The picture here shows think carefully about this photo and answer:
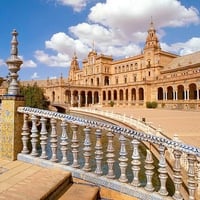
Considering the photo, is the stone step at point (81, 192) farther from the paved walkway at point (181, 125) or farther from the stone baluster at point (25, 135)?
the paved walkway at point (181, 125)

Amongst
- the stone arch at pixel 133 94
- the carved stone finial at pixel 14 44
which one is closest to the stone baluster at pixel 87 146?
the carved stone finial at pixel 14 44

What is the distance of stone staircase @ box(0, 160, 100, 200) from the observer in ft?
8.68

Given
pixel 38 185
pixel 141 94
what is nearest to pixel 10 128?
pixel 38 185

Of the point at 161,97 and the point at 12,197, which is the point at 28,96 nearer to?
the point at 12,197

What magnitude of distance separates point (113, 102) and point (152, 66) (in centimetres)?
1497

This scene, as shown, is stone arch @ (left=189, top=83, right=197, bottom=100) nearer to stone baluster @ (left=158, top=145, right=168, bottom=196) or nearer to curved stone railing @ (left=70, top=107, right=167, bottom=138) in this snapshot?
curved stone railing @ (left=70, top=107, right=167, bottom=138)

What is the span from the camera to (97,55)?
80.0 m

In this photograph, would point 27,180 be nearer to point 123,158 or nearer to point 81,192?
point 81,192

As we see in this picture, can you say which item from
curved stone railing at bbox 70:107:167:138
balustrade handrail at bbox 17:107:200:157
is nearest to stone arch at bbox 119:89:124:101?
curved stone railing at bbox 70:107:167:138

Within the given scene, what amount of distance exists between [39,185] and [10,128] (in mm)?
1428

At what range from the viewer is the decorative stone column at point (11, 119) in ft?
12.9

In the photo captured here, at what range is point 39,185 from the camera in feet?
9.45

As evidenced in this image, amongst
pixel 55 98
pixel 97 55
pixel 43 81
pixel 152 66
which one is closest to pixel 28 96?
pixel 55 98

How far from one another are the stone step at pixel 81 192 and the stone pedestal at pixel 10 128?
51.6 inches
